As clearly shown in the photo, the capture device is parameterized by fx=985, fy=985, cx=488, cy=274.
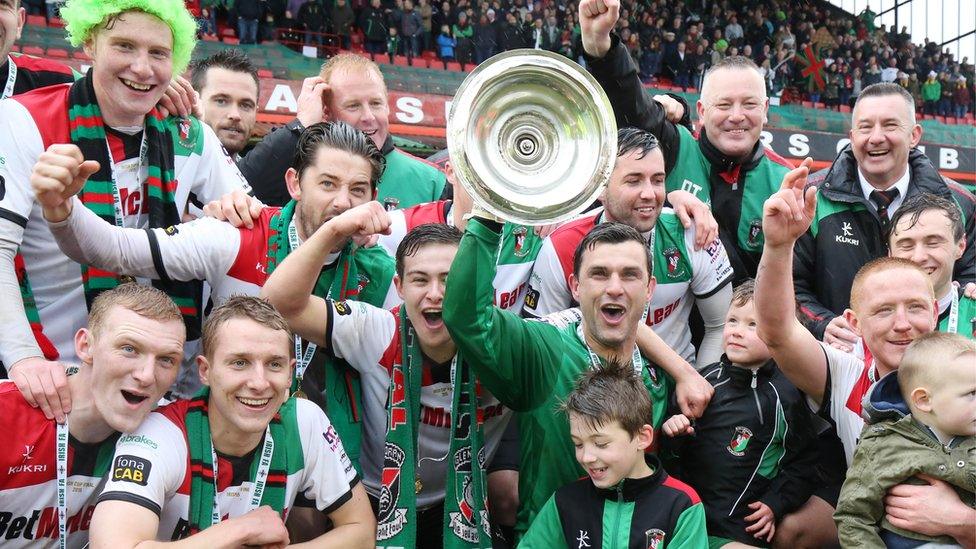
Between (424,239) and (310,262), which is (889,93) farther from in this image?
(310,262)

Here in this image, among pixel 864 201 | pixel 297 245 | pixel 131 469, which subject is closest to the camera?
pixel 131 469

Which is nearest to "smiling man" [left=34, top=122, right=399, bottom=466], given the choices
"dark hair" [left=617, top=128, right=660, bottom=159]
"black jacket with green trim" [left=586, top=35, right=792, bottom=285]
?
"dark hair" [left=617, top=128, right=660, bottom=159]

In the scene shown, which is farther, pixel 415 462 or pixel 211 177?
pixel 211 177

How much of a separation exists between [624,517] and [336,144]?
5.99 ft

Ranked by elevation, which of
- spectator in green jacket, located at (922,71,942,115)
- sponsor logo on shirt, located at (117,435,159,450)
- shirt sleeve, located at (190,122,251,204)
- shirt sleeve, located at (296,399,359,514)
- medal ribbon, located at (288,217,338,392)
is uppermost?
spectator in green jacket, located at (922,71,942,115)

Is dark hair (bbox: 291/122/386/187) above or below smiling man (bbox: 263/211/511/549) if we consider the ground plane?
above

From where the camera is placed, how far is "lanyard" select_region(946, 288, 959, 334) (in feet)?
14.0

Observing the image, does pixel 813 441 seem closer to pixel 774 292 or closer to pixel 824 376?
pixel 824 376

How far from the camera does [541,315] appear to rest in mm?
4434

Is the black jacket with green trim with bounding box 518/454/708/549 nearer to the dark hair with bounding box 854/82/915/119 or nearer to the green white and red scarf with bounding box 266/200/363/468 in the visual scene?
the green white and red scarf with bounding box 266/200/363/468

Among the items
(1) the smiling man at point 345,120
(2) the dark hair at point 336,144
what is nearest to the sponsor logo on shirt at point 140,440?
(2) the dark hair at point 336,144

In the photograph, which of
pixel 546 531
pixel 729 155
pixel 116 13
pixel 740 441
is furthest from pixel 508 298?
pixel 116 13

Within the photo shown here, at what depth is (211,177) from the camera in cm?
428

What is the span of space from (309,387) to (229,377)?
74 cm
